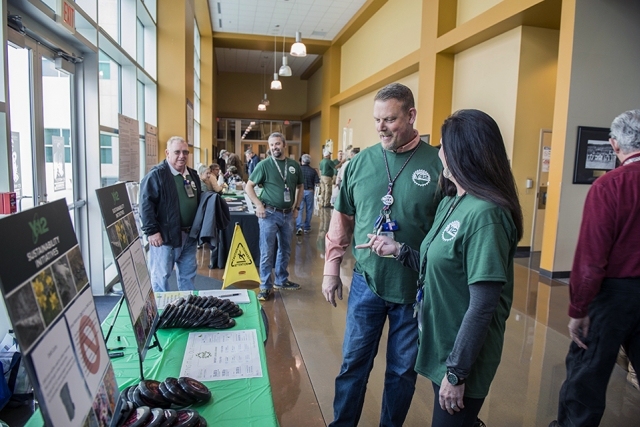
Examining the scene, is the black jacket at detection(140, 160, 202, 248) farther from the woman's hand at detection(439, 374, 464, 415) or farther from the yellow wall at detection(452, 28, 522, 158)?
the yellow wall at detection(452, 28, 522, 158)

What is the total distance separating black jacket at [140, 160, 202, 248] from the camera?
10.1 ft

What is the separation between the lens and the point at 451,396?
1.26 meters

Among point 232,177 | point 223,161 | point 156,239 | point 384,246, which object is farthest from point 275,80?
point 384,246

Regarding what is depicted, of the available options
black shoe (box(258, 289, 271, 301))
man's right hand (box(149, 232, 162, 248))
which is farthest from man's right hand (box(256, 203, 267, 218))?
man's right hand (box(149, 232, 162, 248))

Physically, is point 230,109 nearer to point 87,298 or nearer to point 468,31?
point 468,31

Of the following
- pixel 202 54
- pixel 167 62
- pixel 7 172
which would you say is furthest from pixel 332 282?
pixel 202 54

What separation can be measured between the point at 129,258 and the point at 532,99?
6658 mm

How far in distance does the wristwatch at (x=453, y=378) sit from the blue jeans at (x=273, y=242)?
10.3 feet

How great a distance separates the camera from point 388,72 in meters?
10.1

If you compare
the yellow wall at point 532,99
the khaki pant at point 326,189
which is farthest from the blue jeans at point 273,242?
the khaki pant at point 326,189

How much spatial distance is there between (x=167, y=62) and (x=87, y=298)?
6943 mm

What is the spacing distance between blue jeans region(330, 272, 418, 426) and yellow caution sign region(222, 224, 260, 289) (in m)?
2.64

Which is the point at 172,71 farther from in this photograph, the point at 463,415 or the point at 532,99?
the point at 463,415

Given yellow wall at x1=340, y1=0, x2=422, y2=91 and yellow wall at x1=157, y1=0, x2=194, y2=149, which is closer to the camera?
yellow wall at x1=157, y1=0, x2=194, y2=149
